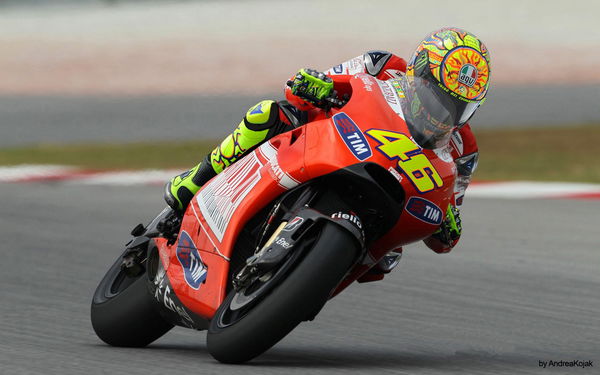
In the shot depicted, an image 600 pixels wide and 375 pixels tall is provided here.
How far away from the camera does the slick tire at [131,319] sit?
5258mm

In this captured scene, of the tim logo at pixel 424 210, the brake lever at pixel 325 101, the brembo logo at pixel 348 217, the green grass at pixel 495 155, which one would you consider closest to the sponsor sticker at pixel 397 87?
the brake lever at pixel 325 101

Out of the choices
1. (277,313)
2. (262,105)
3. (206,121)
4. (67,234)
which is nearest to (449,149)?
(262,105)

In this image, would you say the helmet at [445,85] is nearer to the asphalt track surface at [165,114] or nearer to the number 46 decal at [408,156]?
the number 46 decal at [408,156]

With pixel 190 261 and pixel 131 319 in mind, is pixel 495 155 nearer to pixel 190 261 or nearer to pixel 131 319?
pixel 131 319

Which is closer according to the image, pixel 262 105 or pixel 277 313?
pixel 277 313

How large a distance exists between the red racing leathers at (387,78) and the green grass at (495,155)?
6836 millimetres

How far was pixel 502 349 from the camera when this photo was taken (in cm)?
522

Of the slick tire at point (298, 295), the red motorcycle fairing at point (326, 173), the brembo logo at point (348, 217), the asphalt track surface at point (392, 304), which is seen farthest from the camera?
the asphalt track surface at point (392, 304)

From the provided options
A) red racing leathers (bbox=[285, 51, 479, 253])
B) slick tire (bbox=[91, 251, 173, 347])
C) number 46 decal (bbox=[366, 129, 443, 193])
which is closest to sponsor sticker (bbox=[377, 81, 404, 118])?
number 46 decal (bbox=[366, 129, 443, 193])

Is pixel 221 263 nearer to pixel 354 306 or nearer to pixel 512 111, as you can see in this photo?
pixel 354 306

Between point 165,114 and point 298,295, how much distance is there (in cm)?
1391

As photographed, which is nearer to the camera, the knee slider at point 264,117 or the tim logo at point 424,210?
the tim logo at point 424,210

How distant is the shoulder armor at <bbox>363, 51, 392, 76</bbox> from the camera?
5.01 meters

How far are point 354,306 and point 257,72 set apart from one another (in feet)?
56.1
